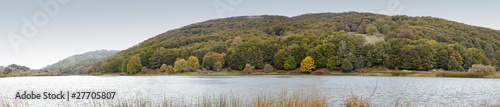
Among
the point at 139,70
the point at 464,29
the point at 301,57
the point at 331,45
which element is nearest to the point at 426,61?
the point at 331,45

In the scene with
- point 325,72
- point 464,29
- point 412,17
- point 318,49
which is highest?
point 412,17

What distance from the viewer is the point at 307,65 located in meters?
103

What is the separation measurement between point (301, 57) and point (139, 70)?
68906mm

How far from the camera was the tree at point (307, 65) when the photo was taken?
337 feet

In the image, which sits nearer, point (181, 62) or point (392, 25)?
point (181, 62)

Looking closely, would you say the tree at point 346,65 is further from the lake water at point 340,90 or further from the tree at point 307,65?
the lake water at point 340,90

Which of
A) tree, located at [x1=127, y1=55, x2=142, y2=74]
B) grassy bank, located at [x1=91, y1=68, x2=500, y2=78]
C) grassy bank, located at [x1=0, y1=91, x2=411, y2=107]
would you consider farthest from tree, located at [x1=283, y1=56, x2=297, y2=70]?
grassy bank, located at [x1=0, y1=91, x2=411, y2=107]

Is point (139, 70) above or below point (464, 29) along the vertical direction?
below

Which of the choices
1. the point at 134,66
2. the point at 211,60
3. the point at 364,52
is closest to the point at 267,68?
the point at 211,60

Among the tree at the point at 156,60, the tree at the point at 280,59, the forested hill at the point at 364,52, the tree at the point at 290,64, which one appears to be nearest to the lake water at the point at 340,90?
the forested hill at the point at 364,52

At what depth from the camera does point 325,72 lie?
101062 mm

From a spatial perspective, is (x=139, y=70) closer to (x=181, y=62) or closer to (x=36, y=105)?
(x=181, y=62)

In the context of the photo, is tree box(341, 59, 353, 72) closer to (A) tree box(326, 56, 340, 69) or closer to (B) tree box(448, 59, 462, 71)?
(A) tree box(326, 56, 340, 69)

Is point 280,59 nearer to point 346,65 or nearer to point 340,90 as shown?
point 346,65
